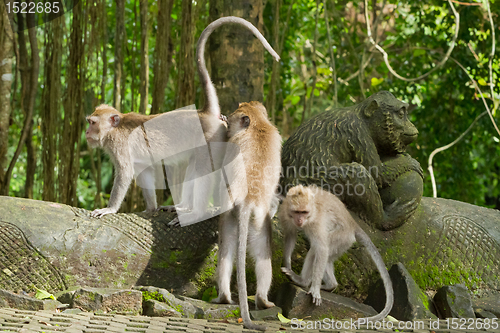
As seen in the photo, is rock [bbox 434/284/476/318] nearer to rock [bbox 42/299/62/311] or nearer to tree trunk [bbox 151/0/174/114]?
rock [bbox 42/299/62/311]

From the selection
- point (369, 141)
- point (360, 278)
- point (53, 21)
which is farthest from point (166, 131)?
point (53, 21)

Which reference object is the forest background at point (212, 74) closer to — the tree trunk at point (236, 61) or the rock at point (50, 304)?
the tree trunk at point (236, 61)

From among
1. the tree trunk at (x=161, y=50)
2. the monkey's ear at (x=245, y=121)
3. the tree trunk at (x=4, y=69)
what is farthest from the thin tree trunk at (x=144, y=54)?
the monkey's ear at (x=245, y=121)

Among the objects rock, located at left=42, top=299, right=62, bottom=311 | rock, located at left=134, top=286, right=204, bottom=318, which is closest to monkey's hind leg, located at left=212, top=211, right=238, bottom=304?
rock, located at left=134, top=286, right=204, bottom=318

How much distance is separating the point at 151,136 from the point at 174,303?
1810mm

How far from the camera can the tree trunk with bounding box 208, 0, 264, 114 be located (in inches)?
220

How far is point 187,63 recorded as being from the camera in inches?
235

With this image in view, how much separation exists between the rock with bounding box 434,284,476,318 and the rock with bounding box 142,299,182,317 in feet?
6.79

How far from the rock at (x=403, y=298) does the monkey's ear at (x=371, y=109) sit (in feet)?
4.64

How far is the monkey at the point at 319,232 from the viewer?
3924 mm

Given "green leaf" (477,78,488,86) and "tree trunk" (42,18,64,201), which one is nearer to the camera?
"tree trunk" (42,18,64,201)

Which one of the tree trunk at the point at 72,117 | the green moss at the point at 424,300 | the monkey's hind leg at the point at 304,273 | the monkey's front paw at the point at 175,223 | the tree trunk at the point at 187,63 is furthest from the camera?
the tree trunk at the point at 72,117

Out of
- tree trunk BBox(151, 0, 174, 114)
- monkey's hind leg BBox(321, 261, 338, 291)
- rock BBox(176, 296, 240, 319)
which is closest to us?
rock BBox(176, 296, 240, 319)

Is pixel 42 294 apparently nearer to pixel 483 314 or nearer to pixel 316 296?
pixel 316 296
